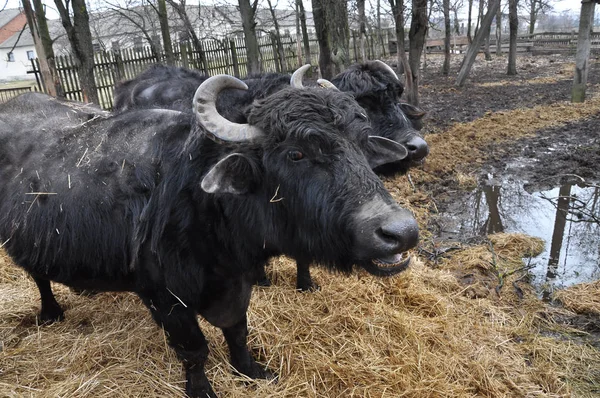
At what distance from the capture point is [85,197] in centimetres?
277

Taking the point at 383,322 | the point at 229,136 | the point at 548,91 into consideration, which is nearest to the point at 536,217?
the point at 383,322

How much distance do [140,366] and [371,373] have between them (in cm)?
186

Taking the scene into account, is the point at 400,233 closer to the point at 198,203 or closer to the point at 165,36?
the point at 198,203

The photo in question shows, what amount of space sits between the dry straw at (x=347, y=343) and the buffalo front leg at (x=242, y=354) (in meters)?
0.10

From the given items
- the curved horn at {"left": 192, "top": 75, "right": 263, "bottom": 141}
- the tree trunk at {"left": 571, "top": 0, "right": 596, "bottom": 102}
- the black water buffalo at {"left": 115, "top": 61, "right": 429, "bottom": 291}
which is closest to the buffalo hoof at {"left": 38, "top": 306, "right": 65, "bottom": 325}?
the black water buffalo at {"left": 115, "top": 61, "right": 429, "bottom": 291}

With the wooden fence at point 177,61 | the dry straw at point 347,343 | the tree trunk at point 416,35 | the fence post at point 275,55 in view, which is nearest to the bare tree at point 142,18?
the wooden fence at point 177,61

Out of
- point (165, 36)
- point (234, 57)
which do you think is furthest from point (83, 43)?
point (234, 57)

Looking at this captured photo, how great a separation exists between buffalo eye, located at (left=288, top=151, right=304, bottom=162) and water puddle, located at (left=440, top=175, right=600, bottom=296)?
388 centimetres

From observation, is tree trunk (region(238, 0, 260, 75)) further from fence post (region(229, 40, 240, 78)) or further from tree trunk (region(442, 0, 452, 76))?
tree trunk (region(442, 0, 452, 76))

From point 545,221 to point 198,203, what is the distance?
5655 mm

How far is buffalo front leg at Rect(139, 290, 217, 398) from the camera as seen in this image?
278 centimetres

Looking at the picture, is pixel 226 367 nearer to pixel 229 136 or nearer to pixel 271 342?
pixel 271 342

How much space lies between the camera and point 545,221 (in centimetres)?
630

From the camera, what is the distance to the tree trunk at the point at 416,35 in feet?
30.7
